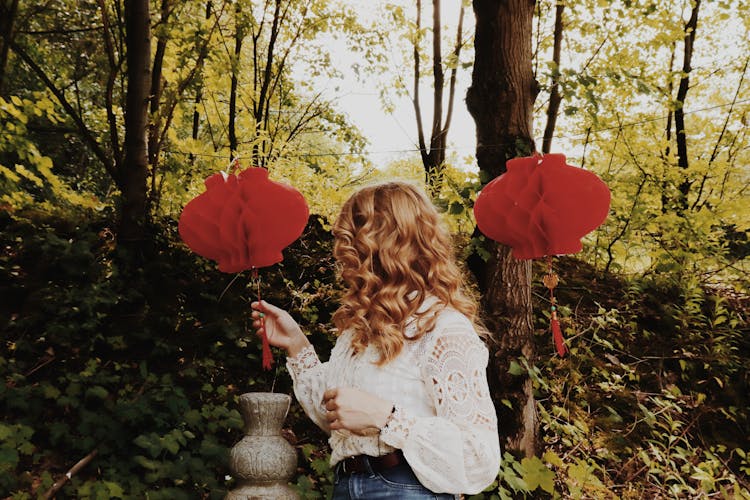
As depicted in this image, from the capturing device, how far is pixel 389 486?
4.62 feet

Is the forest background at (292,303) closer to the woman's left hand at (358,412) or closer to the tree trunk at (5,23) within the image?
the tree trunk at (5,23)

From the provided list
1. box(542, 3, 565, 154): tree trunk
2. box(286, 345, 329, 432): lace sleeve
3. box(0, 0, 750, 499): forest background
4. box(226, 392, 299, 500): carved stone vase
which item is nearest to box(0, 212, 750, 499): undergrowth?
box(0, 0, 750, 499): forest background

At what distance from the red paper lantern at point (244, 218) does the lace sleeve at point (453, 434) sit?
77cm

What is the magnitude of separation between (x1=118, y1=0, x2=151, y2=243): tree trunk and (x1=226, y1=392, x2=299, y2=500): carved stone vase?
3382 millimetres

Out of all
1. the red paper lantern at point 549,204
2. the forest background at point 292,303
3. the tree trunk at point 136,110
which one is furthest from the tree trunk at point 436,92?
the red paper lantern at point 549,204

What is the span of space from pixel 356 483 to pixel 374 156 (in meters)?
8.66

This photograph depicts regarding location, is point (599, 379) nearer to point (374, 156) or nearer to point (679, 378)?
point (679, 378)

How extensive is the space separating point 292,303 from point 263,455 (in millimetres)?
2966

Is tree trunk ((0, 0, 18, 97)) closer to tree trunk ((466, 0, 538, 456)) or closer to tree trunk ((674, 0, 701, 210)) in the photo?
tree trunk ((466, 0, 538, 456))

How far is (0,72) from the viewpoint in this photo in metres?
5.46

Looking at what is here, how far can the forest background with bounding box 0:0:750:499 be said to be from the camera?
11.3ft

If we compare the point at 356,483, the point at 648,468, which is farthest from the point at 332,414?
the point at 648,468

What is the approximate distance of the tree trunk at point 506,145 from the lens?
11.0 feet

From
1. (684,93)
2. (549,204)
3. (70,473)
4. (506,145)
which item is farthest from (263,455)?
(684,93)
